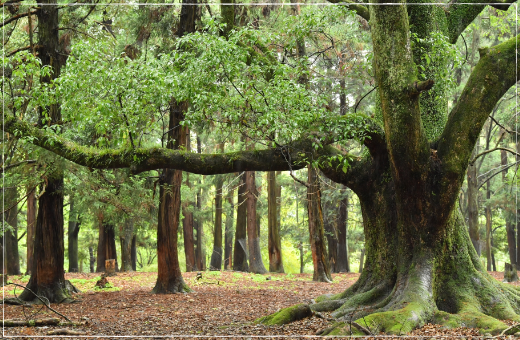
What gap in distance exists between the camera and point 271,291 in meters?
12.8

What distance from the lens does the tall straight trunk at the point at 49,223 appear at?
33.3 ft

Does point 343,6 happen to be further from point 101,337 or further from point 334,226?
point 334,226

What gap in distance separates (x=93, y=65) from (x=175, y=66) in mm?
1341

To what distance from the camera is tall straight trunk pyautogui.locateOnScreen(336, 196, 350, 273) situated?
67.0 ft

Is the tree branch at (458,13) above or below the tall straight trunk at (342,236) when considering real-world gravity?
above

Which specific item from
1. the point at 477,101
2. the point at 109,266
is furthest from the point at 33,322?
the point at 109,266

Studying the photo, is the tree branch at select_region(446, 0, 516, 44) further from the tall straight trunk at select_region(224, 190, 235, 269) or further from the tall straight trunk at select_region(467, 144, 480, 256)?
the tall straight trunk at select_region(224, 190, 235, 269)

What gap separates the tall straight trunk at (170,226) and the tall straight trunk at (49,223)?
2.30 meters

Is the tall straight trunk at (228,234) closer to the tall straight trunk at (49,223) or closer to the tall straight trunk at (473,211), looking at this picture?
the tall straight trunk at (473,211)

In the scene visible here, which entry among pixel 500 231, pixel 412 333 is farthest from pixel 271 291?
pixel 500 231

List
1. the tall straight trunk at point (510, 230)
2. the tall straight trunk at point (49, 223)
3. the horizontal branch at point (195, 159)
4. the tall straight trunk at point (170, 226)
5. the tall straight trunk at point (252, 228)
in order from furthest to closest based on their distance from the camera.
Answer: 1. the tall straight trunk at point (510, 230)
2. the tall straight trunk at point (252, 228)
3. the tall straight trunk at point (170, 226)
4. the tall straight trunk at point (49, 223)
5. the horizontal branch at point (195, 159)

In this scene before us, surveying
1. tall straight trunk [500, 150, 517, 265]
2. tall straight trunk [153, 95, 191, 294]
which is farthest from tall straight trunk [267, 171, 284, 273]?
tall straight trunk [500, 150, 517, 265]

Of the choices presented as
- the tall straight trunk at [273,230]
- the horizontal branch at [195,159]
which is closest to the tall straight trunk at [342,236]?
the tall straight trunk at [273,230]

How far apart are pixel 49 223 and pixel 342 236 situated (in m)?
13.5
